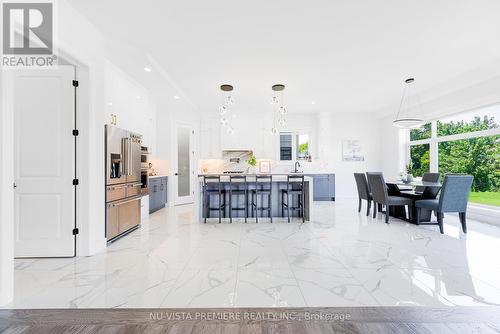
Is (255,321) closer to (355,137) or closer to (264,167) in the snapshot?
(264,167)

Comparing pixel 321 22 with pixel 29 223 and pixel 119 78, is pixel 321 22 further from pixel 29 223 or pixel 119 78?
pixel 29 223

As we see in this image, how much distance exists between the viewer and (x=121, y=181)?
3809mm

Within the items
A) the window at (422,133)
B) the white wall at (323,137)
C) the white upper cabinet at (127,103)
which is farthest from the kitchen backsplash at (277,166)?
the window at (422,133)

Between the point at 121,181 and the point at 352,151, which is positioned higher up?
the point at 352,151

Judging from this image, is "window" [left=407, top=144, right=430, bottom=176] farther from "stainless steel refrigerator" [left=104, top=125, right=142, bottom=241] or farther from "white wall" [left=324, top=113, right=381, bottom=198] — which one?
"stainless steel refrigerator" [left=104, top=125, right=142, bottom=241]

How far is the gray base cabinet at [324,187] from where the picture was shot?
7.71 m

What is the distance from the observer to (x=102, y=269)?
2693mm

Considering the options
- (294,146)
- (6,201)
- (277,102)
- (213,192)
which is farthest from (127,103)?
(294,146)

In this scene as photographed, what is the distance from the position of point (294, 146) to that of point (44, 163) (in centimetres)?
662

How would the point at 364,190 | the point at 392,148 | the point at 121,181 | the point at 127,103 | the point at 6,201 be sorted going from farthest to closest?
the point at 392,148
the point at 364,190
the point at 127,103
the point at 121,181
the point at 6,201

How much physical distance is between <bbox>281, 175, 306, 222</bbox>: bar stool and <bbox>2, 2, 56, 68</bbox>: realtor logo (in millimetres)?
3984

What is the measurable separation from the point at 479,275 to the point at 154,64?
208 inches

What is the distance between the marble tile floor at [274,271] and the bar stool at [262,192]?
30.4 inches

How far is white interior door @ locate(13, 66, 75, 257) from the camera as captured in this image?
297 cm
